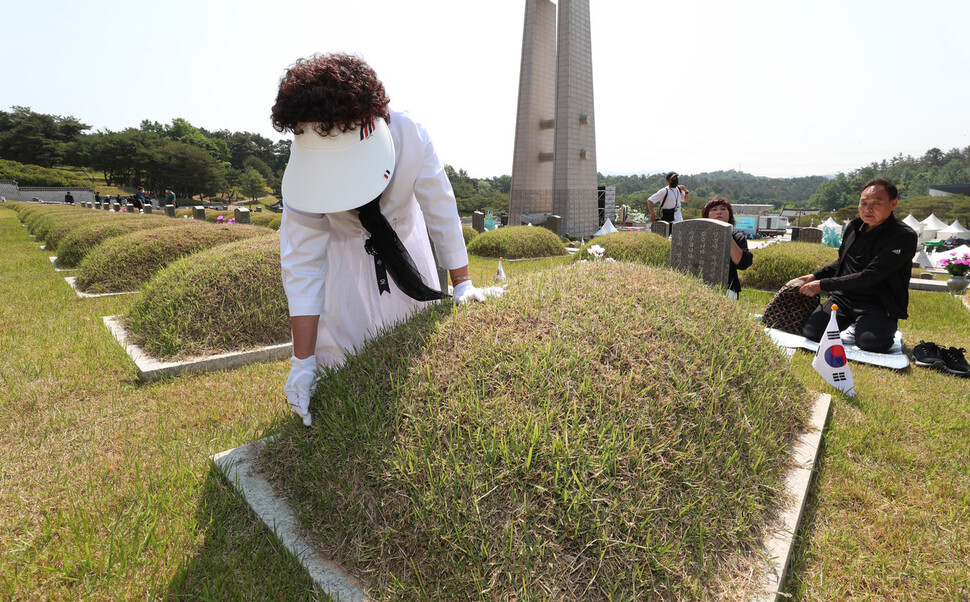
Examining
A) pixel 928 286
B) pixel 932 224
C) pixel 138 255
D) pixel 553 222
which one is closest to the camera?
pixel 138 255

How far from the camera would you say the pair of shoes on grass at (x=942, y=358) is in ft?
12.3

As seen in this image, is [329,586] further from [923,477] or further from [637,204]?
[637,204]

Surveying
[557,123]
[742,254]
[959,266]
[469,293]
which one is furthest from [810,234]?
[469,293]

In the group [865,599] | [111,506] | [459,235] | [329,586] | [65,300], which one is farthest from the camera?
[65,300]

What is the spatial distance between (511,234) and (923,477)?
9.90 meters

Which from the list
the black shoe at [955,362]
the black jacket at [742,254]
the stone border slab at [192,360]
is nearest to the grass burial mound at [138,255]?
the stone border slab at [192,360]

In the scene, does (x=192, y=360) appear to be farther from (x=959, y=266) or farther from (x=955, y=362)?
(x=959, y=266)

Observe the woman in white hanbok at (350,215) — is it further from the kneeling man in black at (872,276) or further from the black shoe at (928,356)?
the black shoe at (928,356)

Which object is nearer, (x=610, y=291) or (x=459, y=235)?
(x=459, y=235)

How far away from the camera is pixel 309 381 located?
2047 millimetres

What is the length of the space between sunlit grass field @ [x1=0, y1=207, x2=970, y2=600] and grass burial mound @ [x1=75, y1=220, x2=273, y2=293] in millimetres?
2466

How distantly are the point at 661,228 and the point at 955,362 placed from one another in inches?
288

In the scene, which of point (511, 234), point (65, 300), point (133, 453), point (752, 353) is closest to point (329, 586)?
point (133, 453)

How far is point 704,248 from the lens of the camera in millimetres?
5215
